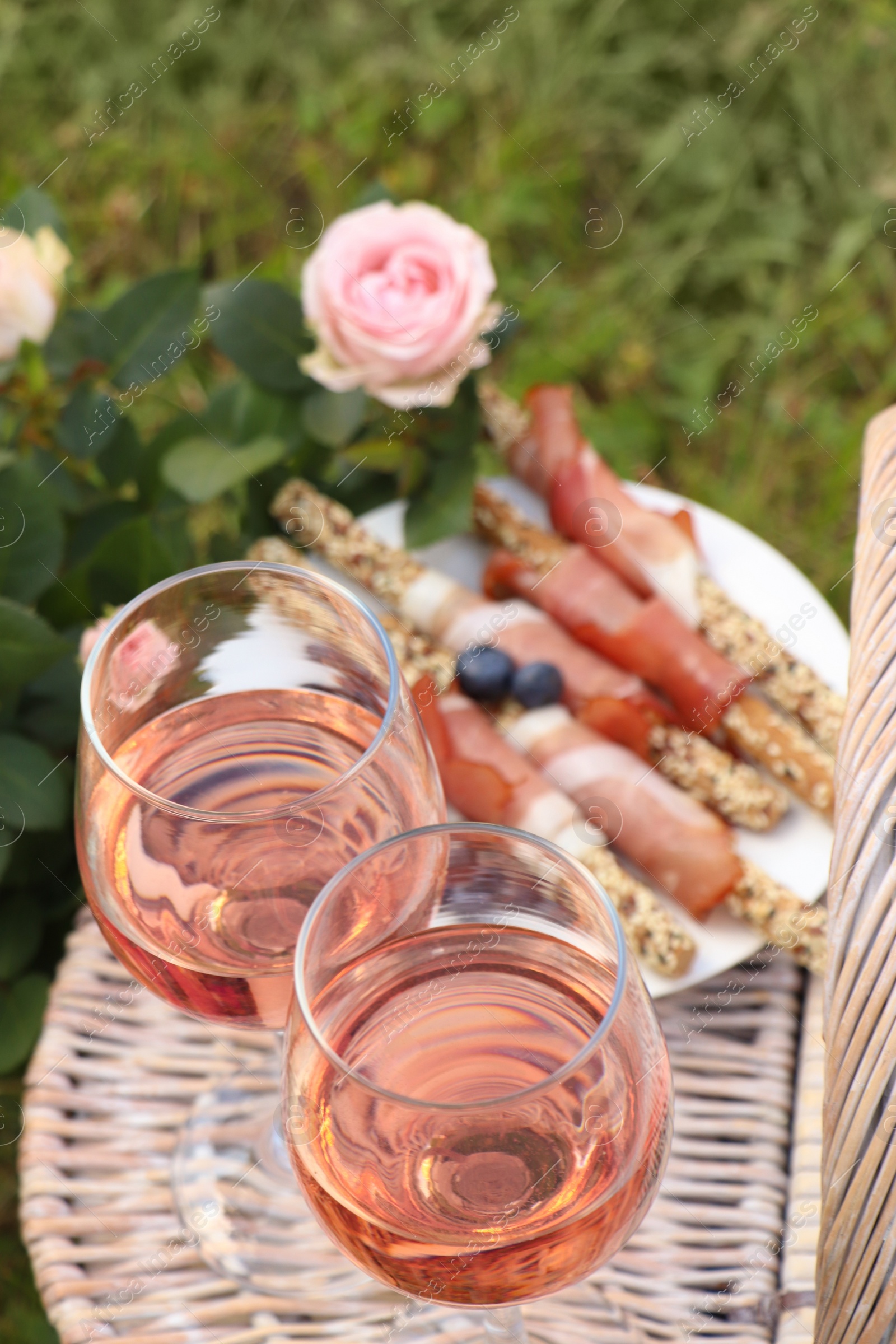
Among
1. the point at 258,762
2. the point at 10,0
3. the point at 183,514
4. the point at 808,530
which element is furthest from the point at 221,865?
the point at 10,0

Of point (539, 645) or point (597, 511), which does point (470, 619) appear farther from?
point (597, 511)

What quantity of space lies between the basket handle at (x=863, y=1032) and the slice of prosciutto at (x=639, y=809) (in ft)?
1.20

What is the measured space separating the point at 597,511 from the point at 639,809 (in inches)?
13.8

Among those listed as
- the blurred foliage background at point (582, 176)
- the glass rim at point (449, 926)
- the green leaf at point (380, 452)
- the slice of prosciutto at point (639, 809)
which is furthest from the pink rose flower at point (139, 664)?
the blurred foliage background at point (582, 176)

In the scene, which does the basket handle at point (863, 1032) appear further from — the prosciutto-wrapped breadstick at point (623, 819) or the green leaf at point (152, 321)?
the green leaf at point (152, 321)

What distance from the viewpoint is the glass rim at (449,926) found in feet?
1.88

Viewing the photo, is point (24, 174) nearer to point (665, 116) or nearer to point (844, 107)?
point (665, 116)

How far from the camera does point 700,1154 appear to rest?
3.30ft

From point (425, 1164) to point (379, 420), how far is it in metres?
0.99

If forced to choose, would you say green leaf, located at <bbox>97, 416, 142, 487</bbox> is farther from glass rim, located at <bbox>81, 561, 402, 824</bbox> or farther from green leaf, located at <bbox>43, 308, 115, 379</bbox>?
glass rim, located at <bbox>81, 561, 402, 824</bbox>

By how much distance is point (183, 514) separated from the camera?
1.45 meters

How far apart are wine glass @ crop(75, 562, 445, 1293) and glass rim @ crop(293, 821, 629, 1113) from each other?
6 centimetres

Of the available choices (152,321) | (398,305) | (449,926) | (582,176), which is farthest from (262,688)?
(582,176)

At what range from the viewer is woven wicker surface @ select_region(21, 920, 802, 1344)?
935mm
